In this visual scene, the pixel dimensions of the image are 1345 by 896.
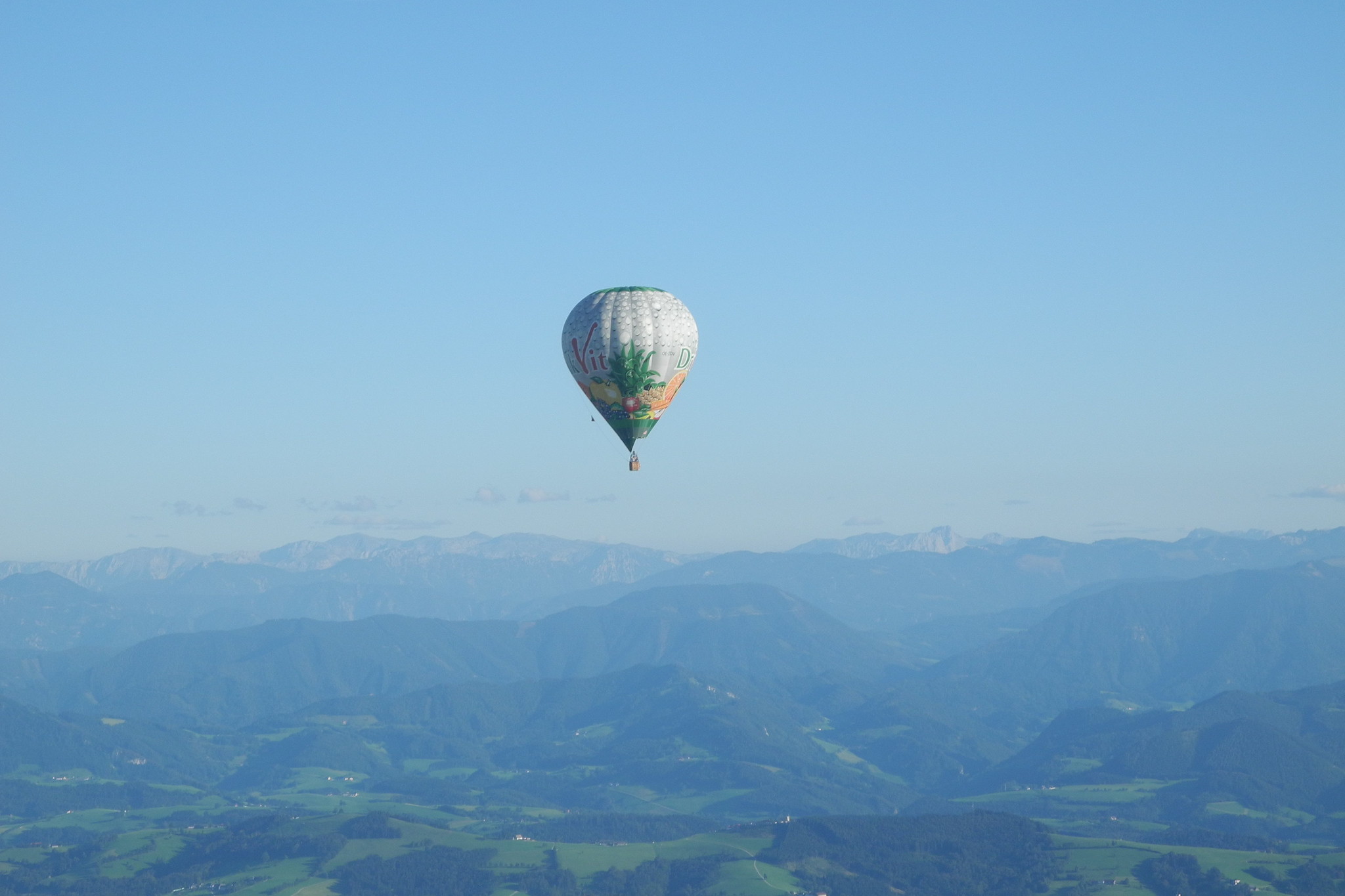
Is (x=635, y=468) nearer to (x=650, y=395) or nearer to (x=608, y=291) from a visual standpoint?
(x=650, y=395)

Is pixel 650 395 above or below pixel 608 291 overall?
below

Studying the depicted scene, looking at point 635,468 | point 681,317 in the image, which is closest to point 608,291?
point 681,317
